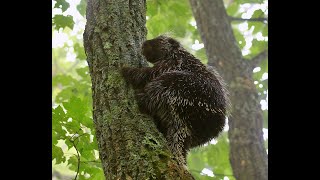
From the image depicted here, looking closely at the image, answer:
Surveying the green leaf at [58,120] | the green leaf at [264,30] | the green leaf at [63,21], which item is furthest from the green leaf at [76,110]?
the green leaf at [264,30]

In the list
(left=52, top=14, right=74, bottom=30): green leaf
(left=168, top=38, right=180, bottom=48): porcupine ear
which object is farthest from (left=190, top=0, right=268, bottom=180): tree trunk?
(left=52, top=14, right=74, bottom=30): green leaf

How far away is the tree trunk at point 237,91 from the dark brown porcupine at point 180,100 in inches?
88.2

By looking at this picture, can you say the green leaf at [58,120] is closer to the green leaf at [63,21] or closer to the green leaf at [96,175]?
the green leaf at [96,175]

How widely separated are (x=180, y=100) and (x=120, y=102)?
0.63 meters

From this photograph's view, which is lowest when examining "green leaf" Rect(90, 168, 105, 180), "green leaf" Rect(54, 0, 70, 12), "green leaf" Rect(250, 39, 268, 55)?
"green leaf" Rect(90, 168, 105, 180)

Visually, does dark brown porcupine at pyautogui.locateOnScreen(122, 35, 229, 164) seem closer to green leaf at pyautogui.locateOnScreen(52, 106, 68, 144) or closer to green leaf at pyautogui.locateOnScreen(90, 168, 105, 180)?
green leaf at pyautogui.locateOnScreen(52, 106, 68, 144)

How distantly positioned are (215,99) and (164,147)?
111 cm

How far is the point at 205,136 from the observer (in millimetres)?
Result: 3334

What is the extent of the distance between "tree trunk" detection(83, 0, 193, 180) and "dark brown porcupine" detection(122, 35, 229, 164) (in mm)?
127

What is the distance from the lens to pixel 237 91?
6055mm

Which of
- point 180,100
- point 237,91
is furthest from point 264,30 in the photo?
point 180,100

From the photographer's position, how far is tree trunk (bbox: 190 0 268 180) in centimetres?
557
